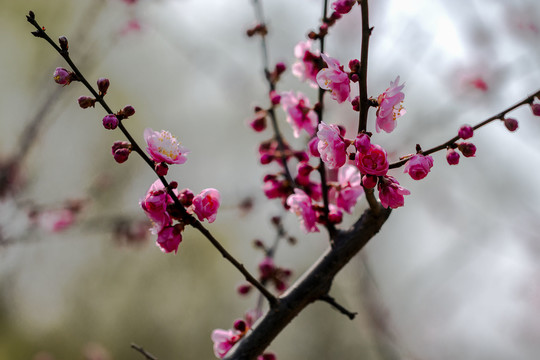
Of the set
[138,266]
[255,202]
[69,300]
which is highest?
[255,202]

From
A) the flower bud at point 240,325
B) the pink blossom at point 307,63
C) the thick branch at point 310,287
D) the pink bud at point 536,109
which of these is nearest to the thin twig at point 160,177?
the thick branch at point 310,287

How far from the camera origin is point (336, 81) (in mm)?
1312

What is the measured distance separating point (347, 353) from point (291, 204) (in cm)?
950

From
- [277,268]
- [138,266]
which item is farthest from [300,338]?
[277,268]

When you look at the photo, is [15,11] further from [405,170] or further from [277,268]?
[405,170]

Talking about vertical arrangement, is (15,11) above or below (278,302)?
above

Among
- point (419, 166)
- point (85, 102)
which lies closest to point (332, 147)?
point (419, 166)

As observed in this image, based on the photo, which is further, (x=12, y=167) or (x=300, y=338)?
(x=300, y=338)

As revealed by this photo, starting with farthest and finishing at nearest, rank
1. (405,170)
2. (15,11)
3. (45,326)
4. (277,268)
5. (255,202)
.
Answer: (15,11) → (45,326) → (255,202) → (277,268) → (405,170)

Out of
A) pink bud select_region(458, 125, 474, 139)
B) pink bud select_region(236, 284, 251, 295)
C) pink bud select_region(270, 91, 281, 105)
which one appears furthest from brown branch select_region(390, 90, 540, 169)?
pink bud select_region(236, 284, 251, 295)

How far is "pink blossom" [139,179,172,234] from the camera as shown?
123 cm

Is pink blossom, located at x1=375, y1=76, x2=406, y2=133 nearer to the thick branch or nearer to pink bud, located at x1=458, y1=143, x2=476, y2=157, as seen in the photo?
pink bud, located at x1=458, y1=143, x2=476, y2=157

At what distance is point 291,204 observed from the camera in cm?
Answer: 158

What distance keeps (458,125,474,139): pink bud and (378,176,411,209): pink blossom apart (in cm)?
23
